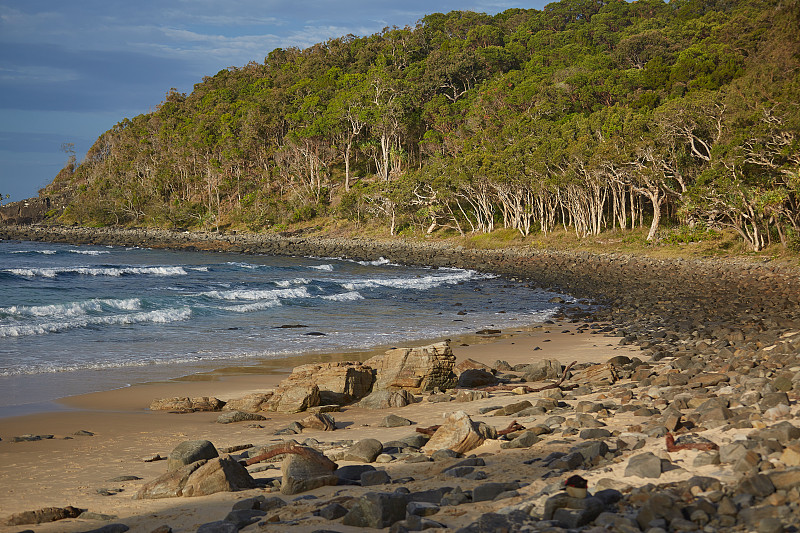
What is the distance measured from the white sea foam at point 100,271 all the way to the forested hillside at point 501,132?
90.4ft

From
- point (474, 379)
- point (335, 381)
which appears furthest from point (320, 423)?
point (474, 379)

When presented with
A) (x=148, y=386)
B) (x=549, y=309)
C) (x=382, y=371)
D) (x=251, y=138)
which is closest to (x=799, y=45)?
(x=549, y=309)

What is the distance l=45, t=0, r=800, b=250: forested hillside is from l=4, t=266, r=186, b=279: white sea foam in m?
27.6

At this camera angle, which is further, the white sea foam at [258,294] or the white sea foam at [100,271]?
the white sea foam at [100,271]

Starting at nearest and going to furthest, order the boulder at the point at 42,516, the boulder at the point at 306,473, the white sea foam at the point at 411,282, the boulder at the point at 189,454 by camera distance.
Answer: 1. the boulder at the point at 42,516
2. the boulder at the point at 306,473
3. the boulder at the point at 189,454
4. the white sea foam at the point at 411,282

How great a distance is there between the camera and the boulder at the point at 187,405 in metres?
9.80

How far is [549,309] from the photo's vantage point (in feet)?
77.4

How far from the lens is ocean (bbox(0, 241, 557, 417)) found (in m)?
13.2

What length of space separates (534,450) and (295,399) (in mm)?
4878

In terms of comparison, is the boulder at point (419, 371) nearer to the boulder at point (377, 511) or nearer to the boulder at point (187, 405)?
the boulder at point (187, 405)

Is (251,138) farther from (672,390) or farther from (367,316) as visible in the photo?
(672,390)

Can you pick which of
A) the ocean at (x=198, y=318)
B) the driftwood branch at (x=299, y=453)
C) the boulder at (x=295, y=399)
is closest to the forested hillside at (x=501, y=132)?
the ocean at (x=198, y=318)

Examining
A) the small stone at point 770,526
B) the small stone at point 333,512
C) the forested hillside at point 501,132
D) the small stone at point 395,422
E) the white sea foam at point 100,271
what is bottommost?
the small stone at point 395,422

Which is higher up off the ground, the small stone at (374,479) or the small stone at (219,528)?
the small stone at (219,528)
